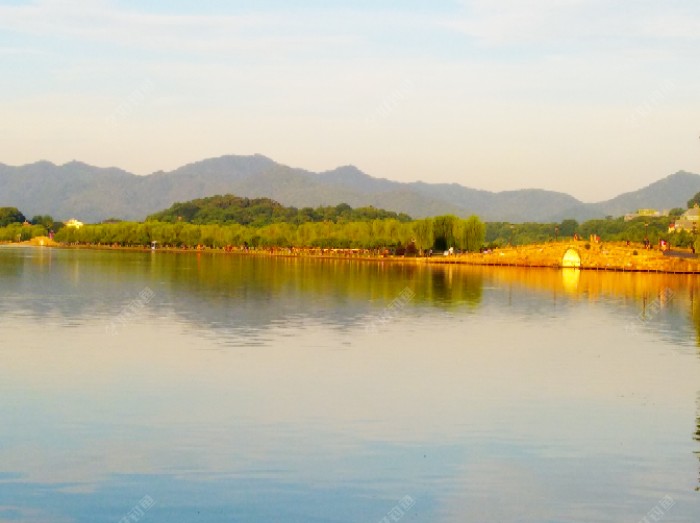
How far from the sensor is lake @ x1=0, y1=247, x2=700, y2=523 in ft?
63.3

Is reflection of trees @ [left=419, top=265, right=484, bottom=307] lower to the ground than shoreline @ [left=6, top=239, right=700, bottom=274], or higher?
lower

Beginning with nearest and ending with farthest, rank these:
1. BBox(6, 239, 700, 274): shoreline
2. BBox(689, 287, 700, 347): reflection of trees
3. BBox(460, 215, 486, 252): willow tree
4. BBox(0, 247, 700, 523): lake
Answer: BBox(0, 247, 700, 523): lake
BBox(689, 287, 700, 347): reflection of trees
BBox(6, 239, 700, 274): shoreline
BBox(460, 215, 486, 252): willow tree

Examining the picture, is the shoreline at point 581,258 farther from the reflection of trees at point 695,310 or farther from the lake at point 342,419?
the lake at point 342,419

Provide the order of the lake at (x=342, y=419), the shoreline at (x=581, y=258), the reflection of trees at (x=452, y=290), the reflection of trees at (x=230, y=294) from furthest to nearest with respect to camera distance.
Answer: the shoreline at (x=581, y=258), the reflection of trees at (x=452, y=290), the reflection of trees at (x=230, y=294), the lake at (x=342, y=419)

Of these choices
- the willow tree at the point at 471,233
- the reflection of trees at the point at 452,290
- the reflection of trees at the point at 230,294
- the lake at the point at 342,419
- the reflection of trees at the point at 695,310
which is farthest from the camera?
the willow tree at the point at 471,233

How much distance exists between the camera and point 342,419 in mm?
26828

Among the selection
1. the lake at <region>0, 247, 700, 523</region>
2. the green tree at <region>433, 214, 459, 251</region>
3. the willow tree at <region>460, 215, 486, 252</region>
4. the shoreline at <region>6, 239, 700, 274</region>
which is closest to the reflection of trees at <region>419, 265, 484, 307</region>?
the lake at <region>0, 247, 700, 523</region>

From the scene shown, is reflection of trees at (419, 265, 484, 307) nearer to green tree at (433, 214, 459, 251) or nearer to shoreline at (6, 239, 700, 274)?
shoreline at (6, 239, 700, 274)

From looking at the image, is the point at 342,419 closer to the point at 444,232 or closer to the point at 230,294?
the point at 230,294

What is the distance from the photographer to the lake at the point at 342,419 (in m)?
19.3

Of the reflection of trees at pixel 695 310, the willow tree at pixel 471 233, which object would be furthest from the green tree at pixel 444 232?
the reflection of trees at pixel 695 310

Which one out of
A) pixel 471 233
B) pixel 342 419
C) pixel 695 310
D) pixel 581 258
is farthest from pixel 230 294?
pixel 471 233

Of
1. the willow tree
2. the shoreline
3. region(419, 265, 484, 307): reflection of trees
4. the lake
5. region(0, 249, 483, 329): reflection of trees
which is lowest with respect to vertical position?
the lake

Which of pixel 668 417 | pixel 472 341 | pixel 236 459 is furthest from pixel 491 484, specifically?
pixel 472 341
